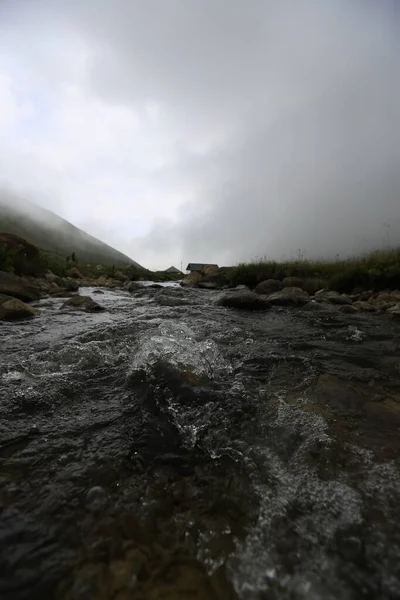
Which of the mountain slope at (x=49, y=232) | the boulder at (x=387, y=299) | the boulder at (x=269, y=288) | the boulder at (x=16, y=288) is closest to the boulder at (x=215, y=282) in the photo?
the boulder at (x=269, y=288)

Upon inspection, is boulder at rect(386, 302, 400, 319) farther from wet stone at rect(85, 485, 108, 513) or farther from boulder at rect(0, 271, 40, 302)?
boulder at rect(0, 271, 40, 302)

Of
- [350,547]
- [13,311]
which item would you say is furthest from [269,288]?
[350,547]

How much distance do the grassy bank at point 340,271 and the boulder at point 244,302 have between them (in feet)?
19.1

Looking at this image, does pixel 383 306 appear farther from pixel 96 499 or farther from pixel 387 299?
pixel 96 499

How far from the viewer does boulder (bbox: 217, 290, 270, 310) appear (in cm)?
984

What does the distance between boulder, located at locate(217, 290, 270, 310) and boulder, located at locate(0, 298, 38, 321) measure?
19.6 feet

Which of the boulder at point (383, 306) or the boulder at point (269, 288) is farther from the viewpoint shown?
the boulder at point (269, 288)

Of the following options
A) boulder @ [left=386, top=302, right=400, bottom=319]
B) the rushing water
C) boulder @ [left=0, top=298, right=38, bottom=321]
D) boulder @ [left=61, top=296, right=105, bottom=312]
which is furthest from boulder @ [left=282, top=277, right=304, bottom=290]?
boulder @ [left=0, top=298, right=38, bottom=321]

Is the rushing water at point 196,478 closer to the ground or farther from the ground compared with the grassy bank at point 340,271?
closer to the ground

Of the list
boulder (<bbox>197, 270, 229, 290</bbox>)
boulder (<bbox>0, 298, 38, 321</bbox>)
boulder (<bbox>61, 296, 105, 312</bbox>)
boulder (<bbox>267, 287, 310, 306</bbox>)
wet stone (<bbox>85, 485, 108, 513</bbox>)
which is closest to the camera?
wet stone (<bbox>85, 485, 108, 513</bbox>)

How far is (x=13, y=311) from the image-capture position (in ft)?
22.2

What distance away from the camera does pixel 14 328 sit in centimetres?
576

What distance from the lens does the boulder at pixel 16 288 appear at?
9039 mm

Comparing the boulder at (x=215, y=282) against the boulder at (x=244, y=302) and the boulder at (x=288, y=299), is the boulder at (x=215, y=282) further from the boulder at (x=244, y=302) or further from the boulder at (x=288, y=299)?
the boulder at (x=244, y=302)
